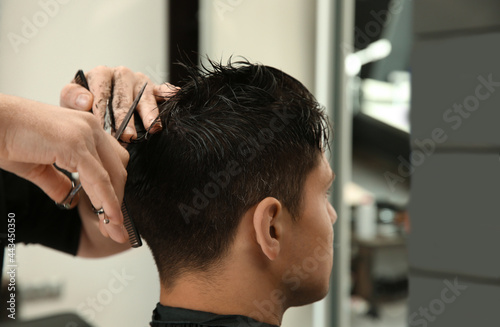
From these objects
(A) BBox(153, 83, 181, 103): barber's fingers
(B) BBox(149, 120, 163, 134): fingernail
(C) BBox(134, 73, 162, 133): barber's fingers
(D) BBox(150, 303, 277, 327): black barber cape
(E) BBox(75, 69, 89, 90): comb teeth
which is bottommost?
(D) BBox(150, 303, 277, 327): black barber cape

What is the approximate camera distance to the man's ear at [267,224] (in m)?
1.18

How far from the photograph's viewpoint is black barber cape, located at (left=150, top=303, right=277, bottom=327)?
119 centimetres

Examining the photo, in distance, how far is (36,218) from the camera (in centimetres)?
174

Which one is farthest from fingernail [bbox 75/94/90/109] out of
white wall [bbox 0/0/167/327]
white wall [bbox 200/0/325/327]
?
white wall [bbox 200/0/325/327]

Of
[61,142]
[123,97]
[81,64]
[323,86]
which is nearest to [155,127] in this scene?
[123,97]

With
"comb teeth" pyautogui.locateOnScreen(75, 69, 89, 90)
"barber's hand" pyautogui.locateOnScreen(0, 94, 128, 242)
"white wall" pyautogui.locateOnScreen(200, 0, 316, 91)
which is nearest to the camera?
"barber's hand" pyautogui.locateOnScreen(0, 94, 128, 242)

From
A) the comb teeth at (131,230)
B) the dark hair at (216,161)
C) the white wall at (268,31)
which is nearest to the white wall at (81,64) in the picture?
the white wall at (268,31)

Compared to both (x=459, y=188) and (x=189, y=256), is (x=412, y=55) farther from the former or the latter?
(x=189, y=256)

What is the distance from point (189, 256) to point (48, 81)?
5.19ft

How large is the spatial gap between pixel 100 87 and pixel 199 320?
26.2 inches

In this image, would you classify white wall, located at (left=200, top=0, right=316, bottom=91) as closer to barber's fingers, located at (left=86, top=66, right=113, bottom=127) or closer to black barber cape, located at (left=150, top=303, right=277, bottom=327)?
barber's fingers, located at (left=86, top=66, right=113, bottom=127)

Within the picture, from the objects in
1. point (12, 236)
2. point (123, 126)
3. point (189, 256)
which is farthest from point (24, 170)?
point (12, 236)

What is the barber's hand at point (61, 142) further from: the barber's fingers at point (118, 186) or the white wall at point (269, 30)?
the white wall at point (269, 30)

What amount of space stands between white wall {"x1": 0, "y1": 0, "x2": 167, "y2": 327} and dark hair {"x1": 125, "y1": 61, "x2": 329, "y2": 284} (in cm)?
135
